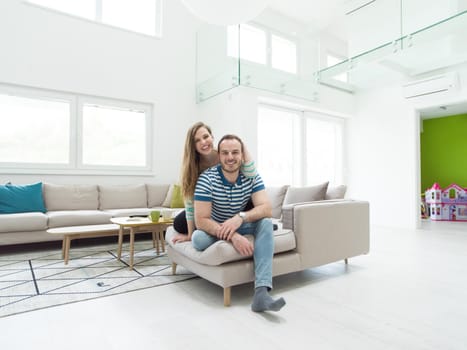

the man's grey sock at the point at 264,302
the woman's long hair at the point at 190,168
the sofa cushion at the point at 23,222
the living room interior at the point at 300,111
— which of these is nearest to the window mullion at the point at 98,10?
the living room interior at the point at 300,111

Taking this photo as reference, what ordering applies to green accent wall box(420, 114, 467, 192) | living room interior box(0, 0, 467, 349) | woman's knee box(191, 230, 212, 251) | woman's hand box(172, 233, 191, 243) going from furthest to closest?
1. green accent wall box(420, 114, 467, 192)
2. woman's hand box(172, 233, 191, 243)
3. woman's knee box(191, 230, 212, 251)
4. living room interior box(0, 0, 467, 349)

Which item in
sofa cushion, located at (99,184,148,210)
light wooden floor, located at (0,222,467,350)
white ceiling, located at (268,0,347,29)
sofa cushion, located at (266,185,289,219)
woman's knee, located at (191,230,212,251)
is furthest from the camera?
white ceiling, located at (268,0,347,29)

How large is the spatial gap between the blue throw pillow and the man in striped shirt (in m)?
2.56

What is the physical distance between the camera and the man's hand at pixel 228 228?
1.84m

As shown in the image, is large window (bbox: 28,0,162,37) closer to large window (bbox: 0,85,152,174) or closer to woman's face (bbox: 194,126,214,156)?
large window (bbox: 0,85,152,174)

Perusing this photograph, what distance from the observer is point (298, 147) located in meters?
5.70

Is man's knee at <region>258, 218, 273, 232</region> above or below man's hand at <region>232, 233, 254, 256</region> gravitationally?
above

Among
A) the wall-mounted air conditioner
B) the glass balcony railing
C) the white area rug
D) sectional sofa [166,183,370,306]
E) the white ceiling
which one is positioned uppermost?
the white ceiling

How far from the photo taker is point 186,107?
516cm

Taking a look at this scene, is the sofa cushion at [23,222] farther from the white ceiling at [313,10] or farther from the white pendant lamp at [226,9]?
the white ceiling at [313,10]

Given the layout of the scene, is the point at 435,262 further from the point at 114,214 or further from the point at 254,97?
the point at 114,214

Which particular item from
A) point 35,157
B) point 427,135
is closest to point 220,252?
point 35,157

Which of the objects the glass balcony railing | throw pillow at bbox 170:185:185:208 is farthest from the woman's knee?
the glass balcony railing

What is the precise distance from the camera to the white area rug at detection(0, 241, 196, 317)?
193 centimetres
